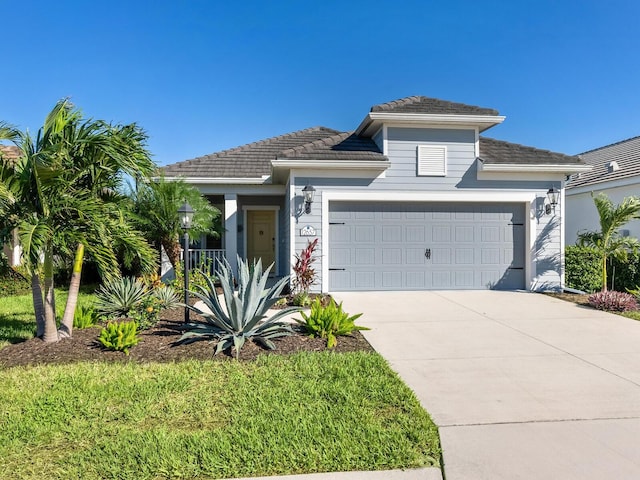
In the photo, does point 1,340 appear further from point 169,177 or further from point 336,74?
point 336,74

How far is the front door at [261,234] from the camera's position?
42.5 ft

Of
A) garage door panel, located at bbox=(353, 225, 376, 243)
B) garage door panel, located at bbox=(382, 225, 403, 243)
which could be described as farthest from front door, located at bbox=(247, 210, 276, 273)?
garage door panel, located at bbox=(382, 225, 403, 243)

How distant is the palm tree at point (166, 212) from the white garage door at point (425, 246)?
331cm

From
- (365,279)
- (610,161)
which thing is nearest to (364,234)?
(365,279)

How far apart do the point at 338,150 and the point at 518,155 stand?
15.6ft

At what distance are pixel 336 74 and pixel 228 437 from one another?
520 inches

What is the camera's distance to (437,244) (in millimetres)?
9578

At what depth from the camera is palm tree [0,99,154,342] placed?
4.28 m

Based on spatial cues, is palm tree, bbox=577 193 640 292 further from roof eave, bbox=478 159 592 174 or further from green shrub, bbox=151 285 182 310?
green shrub, bbox=151 285 182 310

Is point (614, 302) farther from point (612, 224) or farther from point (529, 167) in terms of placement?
point (529, 167)

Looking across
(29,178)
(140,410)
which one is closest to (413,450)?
(140,410)

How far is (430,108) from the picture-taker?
936cm

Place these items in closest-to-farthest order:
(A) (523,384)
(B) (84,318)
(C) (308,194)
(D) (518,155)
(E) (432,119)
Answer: (A) (523,384), (B) (84,318), (C) (308,194), (E) (432,119), (D) (518,155)

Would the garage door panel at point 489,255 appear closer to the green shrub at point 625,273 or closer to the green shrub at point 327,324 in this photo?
the green shrub at point 625,273
